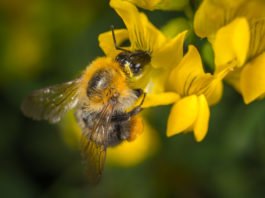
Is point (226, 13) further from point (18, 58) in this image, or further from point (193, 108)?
point (18, 58)

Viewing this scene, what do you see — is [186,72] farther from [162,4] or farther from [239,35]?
[239,35]

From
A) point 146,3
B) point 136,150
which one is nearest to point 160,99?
point 146,3

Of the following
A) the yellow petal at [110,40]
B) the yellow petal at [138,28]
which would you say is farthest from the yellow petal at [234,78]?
the yellow petal at [110,40]

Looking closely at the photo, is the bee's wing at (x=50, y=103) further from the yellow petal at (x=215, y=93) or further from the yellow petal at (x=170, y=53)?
the yellow petal at (x=215, y=93)

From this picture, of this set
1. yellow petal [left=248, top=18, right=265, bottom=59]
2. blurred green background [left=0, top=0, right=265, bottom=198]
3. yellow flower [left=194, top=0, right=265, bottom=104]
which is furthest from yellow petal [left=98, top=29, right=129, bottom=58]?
blurred green background [left=0, top=0, right=265, bottom=198]

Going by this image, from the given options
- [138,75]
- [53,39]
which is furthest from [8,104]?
[138,75]

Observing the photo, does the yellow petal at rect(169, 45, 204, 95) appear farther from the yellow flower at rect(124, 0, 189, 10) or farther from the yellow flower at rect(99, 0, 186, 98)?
the yellow flower at rect(124, 0, 189, 10)
